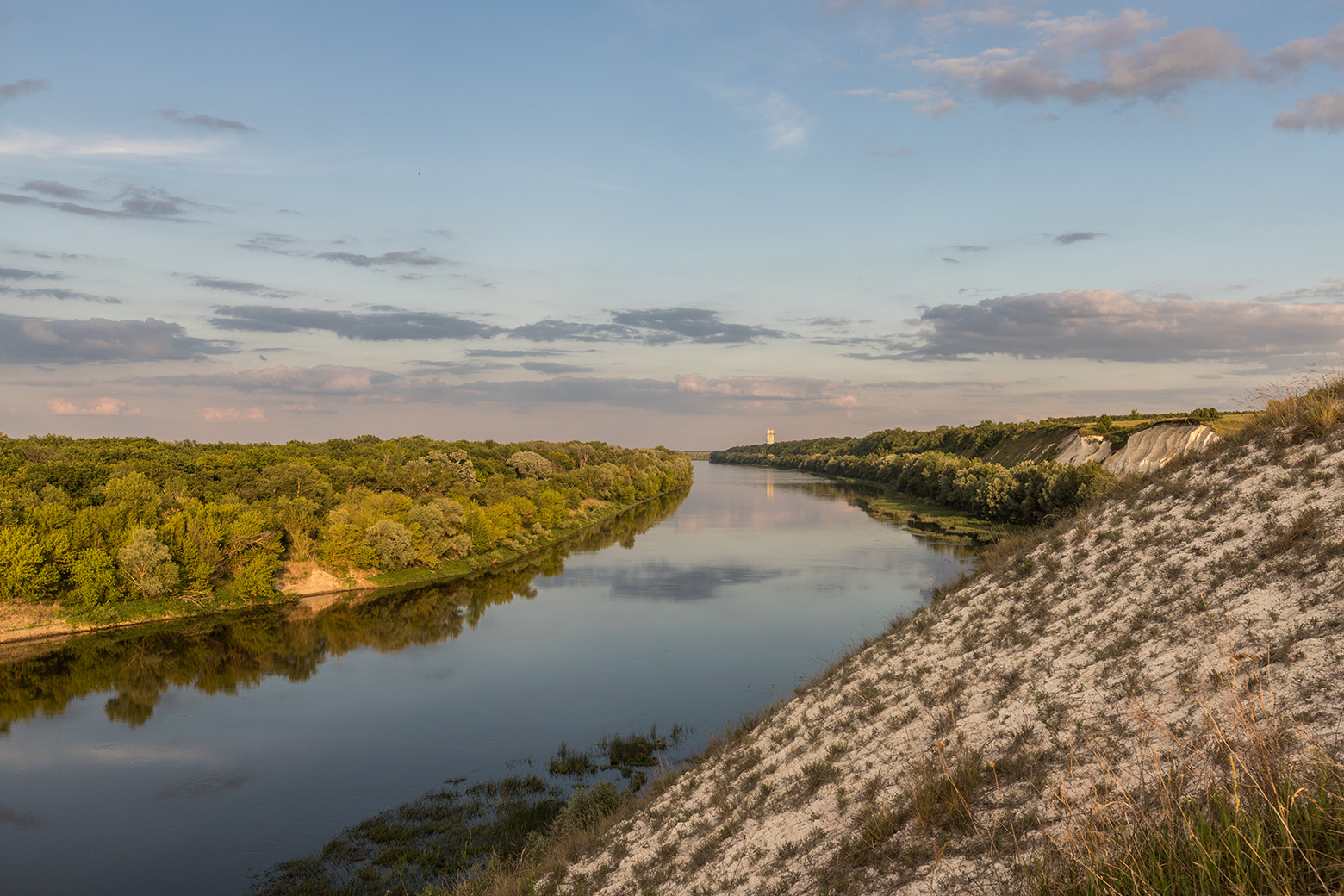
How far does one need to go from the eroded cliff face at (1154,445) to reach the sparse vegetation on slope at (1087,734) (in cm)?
5430

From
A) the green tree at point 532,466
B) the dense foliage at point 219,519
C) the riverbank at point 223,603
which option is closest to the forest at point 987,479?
the riverbank at point 223,603

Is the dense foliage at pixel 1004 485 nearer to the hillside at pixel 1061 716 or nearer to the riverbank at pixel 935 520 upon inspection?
the riverbank at pixel 935 520

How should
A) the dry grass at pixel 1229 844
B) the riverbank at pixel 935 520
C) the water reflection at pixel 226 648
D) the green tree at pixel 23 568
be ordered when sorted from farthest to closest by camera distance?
the riverbank at pixel 935 520, the green tree at pixel 23 568, the water reflection at pixel 226 648, the dry grass at pixel 1229 844

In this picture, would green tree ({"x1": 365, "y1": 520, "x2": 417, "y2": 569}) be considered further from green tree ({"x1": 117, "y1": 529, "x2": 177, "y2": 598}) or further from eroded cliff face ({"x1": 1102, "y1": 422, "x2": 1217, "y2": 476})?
eroded cliff face ({"x1": 1102, "y1": 422, "x2": 1217, "y2": 476})

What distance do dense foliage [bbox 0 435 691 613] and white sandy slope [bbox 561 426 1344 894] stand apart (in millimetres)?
42212

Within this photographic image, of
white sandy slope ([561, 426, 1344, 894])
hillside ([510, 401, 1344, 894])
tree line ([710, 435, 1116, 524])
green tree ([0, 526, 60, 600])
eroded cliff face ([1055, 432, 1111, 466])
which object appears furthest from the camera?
eroded cliff face ([1055, 432, 1111, 466])

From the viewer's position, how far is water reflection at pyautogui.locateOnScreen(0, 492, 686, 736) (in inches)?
1227

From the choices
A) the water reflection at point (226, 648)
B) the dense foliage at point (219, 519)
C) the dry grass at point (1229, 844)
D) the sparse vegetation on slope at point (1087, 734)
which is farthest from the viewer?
the dense foliage at point (219, 519)

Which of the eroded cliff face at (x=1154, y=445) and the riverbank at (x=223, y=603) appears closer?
the riverbank at (x=223, y=603)

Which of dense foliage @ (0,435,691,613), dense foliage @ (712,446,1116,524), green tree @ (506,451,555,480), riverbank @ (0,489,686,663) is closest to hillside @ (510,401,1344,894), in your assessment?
dense foliage @ (712,446,1116,524)

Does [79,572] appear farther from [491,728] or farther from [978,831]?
[978,831]

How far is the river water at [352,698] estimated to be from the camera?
19750mm

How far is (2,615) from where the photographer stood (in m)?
38.2

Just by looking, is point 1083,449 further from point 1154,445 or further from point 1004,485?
point 1004,485
